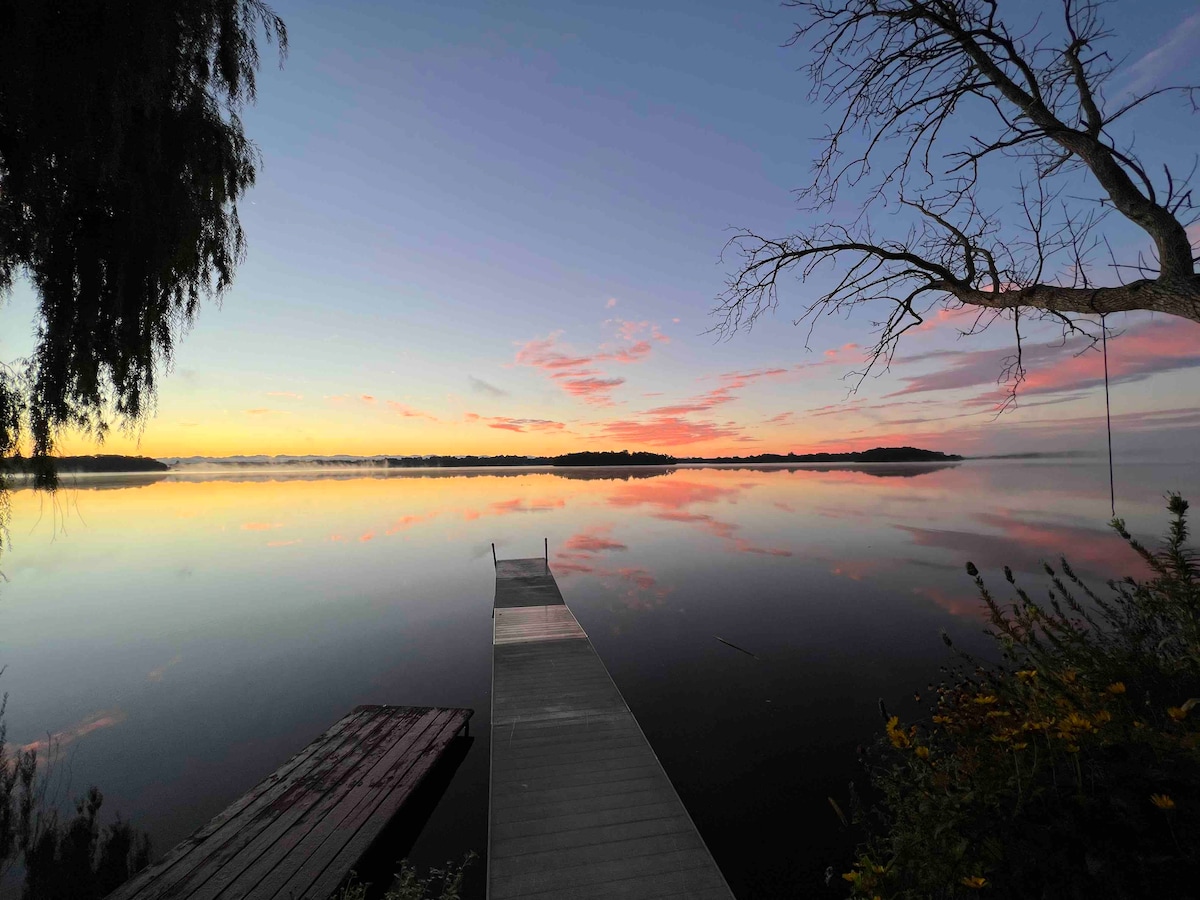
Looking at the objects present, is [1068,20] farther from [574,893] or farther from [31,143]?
[31,143]

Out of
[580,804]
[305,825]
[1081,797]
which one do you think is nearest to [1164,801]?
[1081,797]

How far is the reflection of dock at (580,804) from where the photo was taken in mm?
4770

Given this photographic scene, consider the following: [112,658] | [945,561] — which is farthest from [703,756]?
[945,561]

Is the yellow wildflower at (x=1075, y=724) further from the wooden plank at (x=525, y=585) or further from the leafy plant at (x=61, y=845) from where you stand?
the wooden plank at (x=525, y=585)

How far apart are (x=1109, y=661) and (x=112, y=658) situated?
79.2 ft

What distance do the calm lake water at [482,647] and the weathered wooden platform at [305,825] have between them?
1364 mm

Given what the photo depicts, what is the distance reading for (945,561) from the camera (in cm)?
2433

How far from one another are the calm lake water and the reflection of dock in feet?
6.30

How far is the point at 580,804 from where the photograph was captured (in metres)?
5.86

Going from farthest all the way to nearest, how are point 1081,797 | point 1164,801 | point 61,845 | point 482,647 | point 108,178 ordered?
point 482,647 < point 61,845 < point 108,178 < point 1081,797 < point 1164,801

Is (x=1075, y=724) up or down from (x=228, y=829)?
up

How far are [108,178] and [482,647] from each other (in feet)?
47.1

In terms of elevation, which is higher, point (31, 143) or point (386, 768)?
point (31, 143)

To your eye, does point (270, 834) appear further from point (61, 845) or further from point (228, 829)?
point (61, 845)
